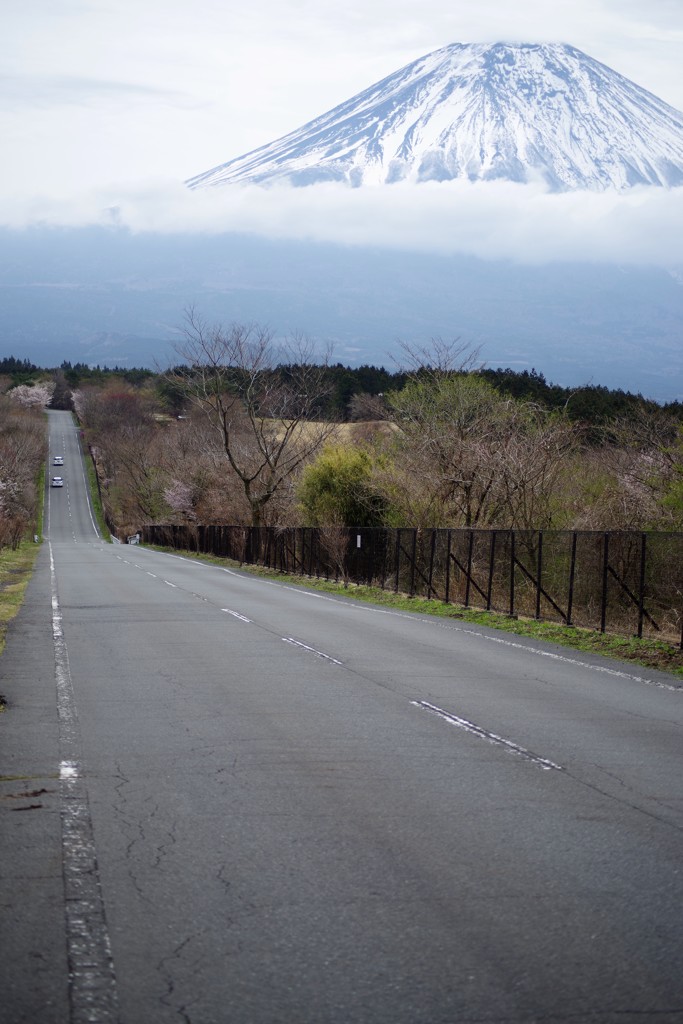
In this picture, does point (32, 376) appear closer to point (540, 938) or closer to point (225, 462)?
point (225, 462)

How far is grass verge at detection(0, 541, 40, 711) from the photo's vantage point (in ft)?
63.9

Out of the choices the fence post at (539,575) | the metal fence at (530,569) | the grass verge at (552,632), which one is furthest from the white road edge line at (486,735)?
the fence post at (539,575)

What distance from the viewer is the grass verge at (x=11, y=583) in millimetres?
19486

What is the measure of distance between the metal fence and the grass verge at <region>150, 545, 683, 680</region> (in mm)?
420

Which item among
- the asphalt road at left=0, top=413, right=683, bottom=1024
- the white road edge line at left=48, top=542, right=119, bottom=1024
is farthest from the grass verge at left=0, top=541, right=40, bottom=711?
the white road edge line at left=48, top=542, right=119, bottom=1024

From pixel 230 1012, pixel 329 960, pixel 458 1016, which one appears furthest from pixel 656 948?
pixel 230 1012

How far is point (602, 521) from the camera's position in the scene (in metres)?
26.8

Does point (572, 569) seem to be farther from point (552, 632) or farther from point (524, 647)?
Answer: point (524, 647)

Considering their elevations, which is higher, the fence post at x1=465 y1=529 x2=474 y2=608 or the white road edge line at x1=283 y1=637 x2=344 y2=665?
the fence post at x1=465 y1=529 x2=474 y2=608

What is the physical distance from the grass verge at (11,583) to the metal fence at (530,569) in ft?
31.4

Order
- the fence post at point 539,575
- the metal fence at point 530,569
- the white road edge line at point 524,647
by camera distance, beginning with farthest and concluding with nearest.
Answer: the fence post at point 539,575 < the metal fence at point 530,569 < the white road edge line at point 524,647

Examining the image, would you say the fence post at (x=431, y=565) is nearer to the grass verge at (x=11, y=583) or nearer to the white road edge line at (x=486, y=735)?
the grass verge at (x=11, y=583)

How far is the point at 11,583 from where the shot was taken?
30.6m

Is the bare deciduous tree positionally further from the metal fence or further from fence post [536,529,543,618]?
fence post [536,529,543,618]
